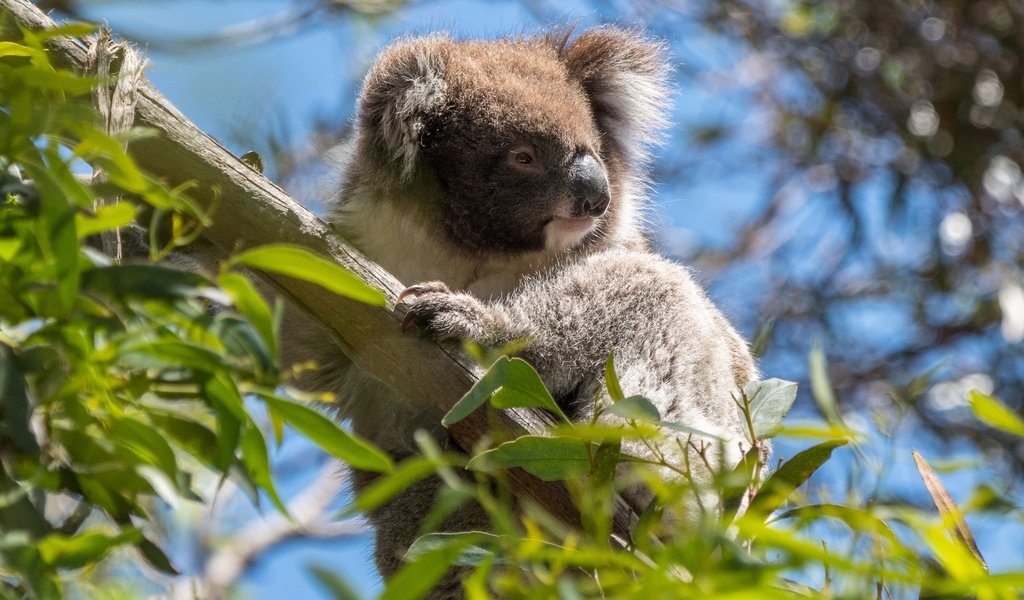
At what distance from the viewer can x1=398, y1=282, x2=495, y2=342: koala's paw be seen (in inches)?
86.9

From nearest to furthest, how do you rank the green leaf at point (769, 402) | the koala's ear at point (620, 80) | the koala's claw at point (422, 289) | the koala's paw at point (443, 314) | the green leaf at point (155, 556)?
the green leaf at point (155, 556) → the green leaf at point (769, 402) → the koala's paw at point (443, 314) → the koala's claw at point (422, 289) → the koala's ear at point (620, 80)

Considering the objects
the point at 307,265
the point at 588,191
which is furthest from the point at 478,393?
the point at 588,191

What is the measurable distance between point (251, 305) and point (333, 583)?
0.45 meters

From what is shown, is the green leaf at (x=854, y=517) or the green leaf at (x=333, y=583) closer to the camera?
the green leaf at (x=333, y=583)

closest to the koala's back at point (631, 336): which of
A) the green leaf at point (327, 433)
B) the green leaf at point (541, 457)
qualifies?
the green leaf at point (541, 457)

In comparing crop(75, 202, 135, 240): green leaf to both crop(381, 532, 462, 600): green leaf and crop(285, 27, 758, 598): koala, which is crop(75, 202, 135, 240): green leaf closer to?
crop(381, 532, 462, 600): green leaf

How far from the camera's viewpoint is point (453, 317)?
234 centimetres

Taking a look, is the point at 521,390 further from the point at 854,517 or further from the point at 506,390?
the point at 854,517

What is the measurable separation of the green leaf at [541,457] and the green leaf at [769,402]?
291mm

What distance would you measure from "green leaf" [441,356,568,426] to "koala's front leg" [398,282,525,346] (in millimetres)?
471

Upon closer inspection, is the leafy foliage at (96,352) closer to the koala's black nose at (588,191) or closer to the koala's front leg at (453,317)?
the koala's front leg at (453,317)

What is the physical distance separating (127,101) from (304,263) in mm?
736

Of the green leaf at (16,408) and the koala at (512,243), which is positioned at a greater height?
the green leaf at (16,408)

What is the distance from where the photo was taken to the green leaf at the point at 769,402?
1.79 m
